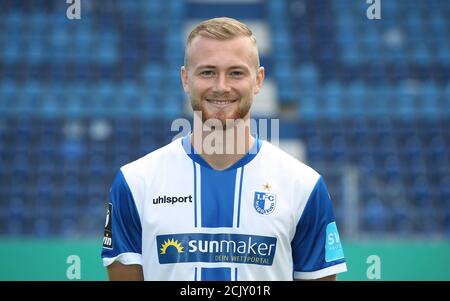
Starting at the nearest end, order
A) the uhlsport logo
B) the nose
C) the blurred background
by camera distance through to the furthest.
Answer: the nose, the uhlsport logo, the blurred background

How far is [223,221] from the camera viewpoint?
269 centimetres

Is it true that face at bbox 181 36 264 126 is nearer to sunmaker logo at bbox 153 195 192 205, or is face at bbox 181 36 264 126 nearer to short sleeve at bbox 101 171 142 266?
sunmaker logo at bbox 153 195 192 205

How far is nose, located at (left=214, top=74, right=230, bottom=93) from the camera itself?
256 cm

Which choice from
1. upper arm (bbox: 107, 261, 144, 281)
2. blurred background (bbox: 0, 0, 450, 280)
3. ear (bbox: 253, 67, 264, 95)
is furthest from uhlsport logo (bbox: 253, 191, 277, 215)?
blurred background (bbox: 0, 0, 450, 280)

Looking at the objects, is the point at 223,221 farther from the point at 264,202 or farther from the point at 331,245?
the point at 331,245

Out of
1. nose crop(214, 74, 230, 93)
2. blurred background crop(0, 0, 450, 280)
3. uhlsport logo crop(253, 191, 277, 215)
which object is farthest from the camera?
blurred background crop(0, 0, 450, 280)

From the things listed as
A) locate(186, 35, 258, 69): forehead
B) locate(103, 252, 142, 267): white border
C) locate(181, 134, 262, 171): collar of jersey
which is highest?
locate(186, 35, 258, 69): forehead

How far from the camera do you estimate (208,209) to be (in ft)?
8.89

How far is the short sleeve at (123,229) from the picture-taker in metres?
2.72

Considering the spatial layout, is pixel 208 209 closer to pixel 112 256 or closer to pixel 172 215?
pixel 172 215

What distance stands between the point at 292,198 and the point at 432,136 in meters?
8.88

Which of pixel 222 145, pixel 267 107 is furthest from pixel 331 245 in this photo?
pixel 267 107

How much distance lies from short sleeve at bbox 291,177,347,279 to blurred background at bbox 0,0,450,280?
218 inches

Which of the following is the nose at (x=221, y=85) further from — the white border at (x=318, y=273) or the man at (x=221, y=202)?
the white border at (x=318, y=273)
